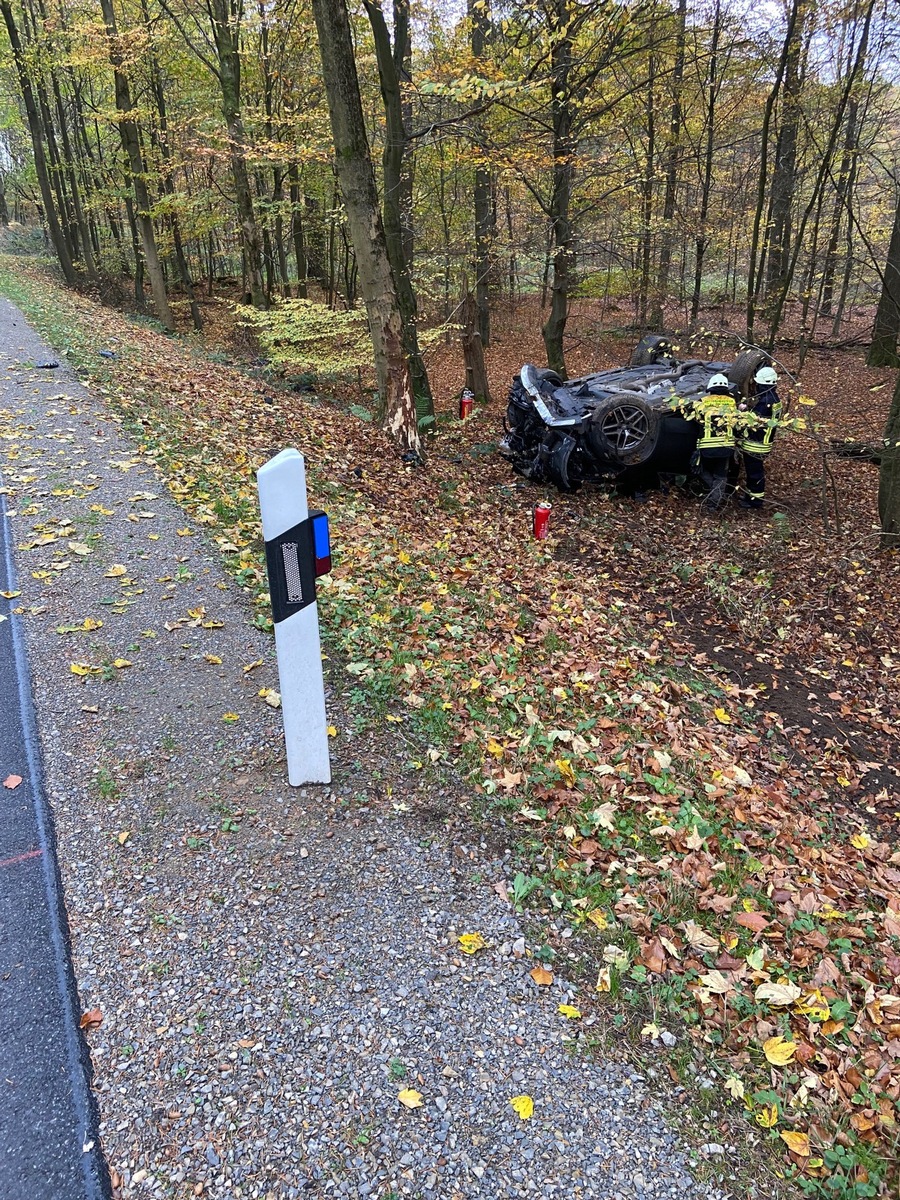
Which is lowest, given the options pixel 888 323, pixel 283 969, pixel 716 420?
pixel 283 969

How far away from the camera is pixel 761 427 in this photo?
9125 mm

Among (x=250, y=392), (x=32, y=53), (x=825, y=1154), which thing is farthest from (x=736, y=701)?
(x=32, y=53)

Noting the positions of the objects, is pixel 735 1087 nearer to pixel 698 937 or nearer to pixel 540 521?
pixel 698 937

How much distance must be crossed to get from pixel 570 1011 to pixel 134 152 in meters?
21.1

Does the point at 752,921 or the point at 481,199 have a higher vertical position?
the point at 481,199

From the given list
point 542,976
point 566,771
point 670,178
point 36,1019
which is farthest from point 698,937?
point 670,178

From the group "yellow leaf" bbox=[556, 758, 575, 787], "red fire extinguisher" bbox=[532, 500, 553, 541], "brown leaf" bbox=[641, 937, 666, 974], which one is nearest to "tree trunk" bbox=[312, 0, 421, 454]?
"red fire extinguisher" bbox=[532, 500, 553, 541]

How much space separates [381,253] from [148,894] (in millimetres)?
7940

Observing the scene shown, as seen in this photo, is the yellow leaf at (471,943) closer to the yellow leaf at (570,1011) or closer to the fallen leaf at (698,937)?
the yellow leaf at (570,1011)

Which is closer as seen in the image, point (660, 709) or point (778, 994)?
point (778, 994)

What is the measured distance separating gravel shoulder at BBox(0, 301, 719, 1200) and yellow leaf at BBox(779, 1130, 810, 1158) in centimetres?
35

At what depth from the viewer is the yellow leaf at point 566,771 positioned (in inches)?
142

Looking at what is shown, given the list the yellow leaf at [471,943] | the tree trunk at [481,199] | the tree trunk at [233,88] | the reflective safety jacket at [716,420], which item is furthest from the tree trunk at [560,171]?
the yellow leaf at [471,943]

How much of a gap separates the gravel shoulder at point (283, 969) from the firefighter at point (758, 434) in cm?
698
